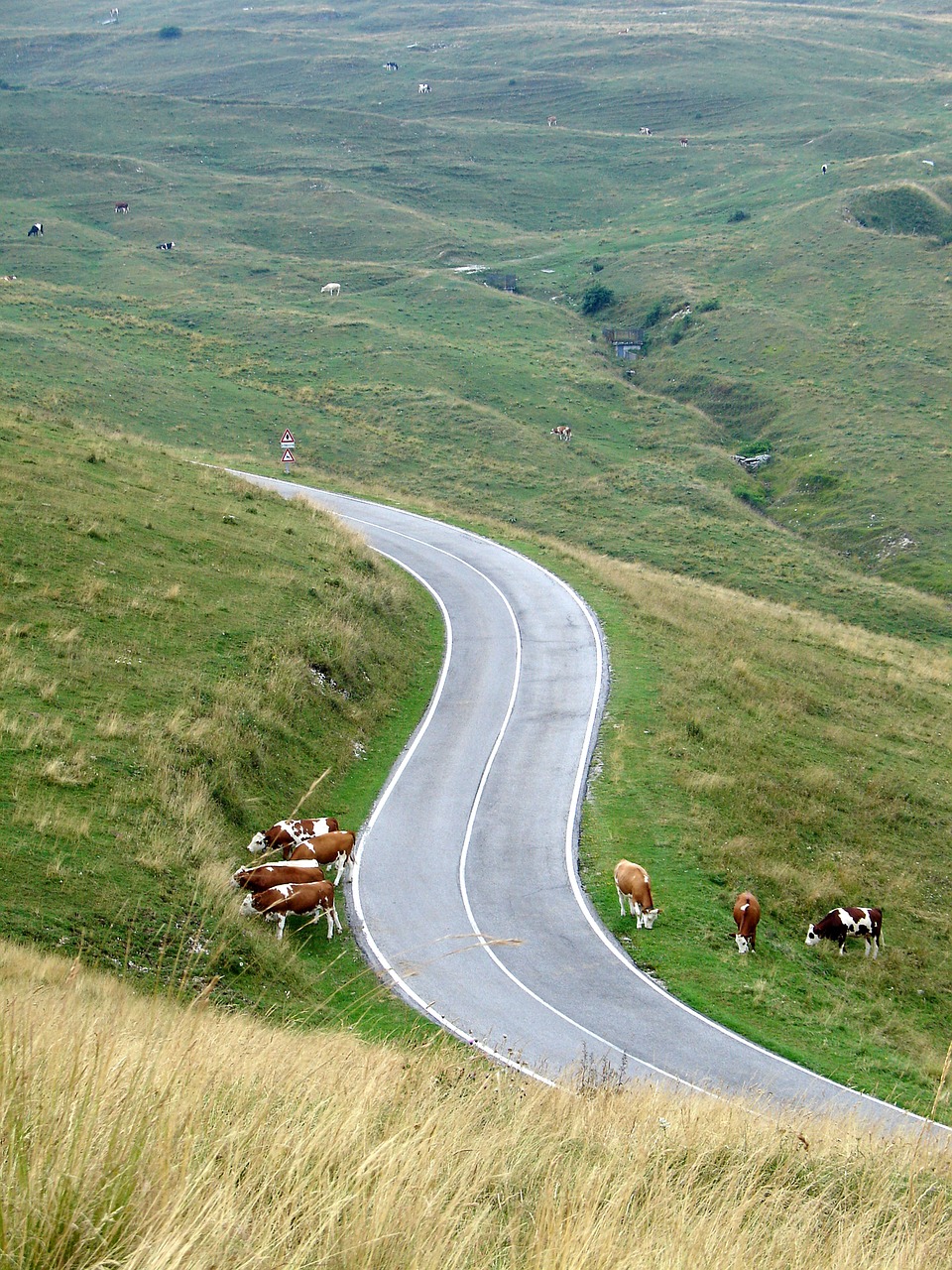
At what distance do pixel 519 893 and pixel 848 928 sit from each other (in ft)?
20.9

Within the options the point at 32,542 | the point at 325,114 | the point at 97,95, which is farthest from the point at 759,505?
the point at 97,95

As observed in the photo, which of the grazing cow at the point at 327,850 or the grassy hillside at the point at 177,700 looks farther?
the grazing cow at the point at 327,850

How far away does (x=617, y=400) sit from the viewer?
281 feet

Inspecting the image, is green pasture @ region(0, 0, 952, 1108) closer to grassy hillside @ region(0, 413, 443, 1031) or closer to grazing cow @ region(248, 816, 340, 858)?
grassy hillside @ region(0, 413, 443, 1031)

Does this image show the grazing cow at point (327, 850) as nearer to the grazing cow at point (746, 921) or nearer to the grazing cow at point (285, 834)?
the grazing cow at point (285, 834)

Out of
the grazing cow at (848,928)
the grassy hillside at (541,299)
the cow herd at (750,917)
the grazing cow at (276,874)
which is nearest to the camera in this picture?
the grazing cow at (276,874)

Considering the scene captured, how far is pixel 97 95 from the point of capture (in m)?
160

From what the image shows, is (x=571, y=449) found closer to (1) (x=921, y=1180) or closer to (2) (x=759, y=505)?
(2) (x=759, y=505)

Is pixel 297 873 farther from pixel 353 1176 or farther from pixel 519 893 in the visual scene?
pixel 353 1176

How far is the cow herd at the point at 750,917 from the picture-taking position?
63.5 ft

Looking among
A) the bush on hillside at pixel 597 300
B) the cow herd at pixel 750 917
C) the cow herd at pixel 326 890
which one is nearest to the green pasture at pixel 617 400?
the cow herd at pixel 750 917

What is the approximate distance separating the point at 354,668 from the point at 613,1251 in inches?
973

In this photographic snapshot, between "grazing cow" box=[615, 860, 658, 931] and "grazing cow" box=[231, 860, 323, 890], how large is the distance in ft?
19.1

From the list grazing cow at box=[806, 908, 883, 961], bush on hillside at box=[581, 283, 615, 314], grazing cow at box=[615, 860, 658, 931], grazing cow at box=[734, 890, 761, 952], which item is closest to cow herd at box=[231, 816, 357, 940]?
grazing cow at box=[615, 860, 658, 931]
